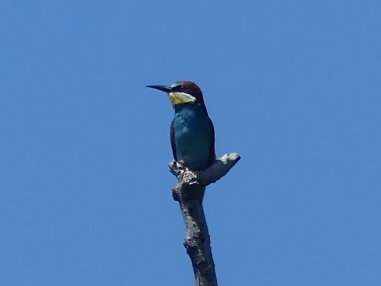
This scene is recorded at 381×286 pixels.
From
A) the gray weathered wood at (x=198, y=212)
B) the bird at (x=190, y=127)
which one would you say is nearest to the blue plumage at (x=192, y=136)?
the bird at (x=190, y=127)

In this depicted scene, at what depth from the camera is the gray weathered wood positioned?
5.34 meters

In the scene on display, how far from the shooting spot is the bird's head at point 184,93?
25.9 feet

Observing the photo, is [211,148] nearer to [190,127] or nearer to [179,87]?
[190,127]

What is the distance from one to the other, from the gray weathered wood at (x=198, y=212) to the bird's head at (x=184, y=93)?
1.91 metres

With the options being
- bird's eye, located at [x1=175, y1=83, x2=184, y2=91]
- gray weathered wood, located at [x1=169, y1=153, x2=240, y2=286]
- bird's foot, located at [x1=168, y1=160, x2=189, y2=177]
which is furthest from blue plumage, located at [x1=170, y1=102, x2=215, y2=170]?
gray weathered wood, located at [x1=169, y1=153, x2=240, y2=286]

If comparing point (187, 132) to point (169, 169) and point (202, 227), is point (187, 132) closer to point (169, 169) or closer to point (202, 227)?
point (169, 169)

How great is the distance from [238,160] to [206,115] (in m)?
1.97

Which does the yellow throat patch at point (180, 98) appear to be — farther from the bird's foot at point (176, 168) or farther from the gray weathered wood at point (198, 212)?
the gray weathered wood at point (198, 212)

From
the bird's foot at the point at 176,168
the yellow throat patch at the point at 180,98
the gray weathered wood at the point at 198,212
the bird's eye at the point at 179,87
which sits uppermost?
the bird's eye at the point at 179,87

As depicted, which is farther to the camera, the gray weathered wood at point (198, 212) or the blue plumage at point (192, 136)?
the blue plumage at point (192, 136)

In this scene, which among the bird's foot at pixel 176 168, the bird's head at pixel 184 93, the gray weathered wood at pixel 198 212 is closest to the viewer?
the gray weathered wood at pixel 198 212

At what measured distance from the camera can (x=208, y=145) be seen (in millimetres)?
7820

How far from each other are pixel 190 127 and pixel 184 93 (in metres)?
0.34

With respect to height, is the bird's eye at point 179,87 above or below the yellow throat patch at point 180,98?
above
